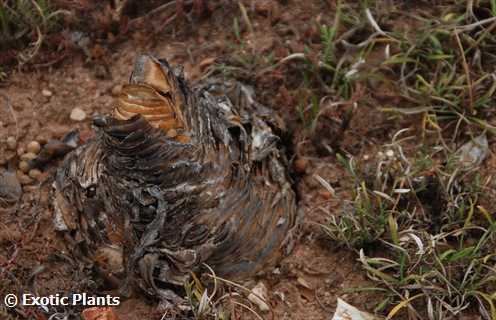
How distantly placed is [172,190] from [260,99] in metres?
0.98

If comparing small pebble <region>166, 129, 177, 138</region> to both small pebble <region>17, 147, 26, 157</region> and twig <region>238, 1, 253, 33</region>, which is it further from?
twig <region>238, 1, 253, 33</region>

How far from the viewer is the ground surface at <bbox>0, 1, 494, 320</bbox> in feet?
9.75

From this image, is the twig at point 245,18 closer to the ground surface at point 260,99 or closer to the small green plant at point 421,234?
the ground surface at point 260,99

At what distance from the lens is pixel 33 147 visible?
3.40m

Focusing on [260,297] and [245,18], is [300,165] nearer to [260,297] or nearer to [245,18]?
[260,297]

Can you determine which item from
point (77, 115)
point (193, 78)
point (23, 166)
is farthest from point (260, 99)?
point (23, 166)

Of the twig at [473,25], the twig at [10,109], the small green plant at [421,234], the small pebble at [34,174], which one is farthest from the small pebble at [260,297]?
the twig at [473,25]

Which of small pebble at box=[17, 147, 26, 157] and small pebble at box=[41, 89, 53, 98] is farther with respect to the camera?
small pebble at box=[41, 89, 53, 98]

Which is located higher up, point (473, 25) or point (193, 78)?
point (473, 25)

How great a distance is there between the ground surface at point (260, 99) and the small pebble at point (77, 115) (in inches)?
1.0

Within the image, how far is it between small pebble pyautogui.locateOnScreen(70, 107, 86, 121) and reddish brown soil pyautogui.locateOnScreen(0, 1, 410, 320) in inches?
1.2

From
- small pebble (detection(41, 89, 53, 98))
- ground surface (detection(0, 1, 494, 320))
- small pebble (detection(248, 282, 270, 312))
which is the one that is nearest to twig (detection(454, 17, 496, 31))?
ground surface (detection(0, 1, 494, 320))

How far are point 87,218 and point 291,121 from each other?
1095 mm

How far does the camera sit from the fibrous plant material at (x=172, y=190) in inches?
103
